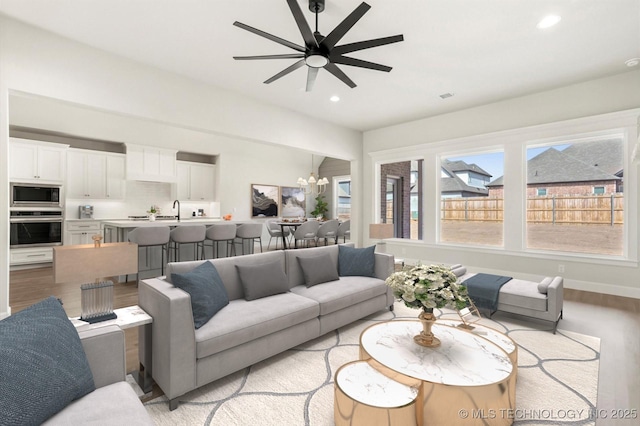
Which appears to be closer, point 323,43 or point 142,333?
point 142,333

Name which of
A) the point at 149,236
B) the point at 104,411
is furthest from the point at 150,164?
the point at 104,411

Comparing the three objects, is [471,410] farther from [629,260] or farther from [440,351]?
[629,260]

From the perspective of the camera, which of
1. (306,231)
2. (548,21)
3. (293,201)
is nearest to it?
(548,21)

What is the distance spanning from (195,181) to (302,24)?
7184 mm

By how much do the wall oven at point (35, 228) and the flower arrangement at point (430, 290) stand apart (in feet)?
23.8

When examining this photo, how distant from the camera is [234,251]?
6246 millimetres

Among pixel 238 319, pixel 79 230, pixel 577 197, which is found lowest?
pixel 238 319

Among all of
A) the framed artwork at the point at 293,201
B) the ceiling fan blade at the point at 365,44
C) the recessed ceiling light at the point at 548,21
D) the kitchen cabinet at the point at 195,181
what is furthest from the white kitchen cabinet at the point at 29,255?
the recessed ceiling light at the point at 548,21

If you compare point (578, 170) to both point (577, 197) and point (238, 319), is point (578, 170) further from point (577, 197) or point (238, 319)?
point (238, 319)

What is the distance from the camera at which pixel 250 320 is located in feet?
7.59

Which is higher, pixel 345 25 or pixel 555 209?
pixel 345 25

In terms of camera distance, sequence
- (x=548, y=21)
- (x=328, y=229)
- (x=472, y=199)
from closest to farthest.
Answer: (x=548, y=21) < (x=472, y=199) < (x=328, y=229)

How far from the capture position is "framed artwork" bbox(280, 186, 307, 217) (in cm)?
1048

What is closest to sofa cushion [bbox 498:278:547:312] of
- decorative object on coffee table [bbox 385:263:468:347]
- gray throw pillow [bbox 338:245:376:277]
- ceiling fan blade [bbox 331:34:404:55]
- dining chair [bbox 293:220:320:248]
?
gray throw pillow [bbox 338:245:376:277]
